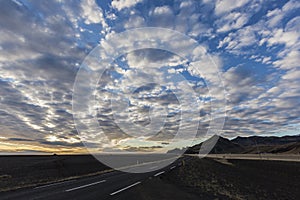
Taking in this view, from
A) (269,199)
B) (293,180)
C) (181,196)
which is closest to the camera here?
(181,196)

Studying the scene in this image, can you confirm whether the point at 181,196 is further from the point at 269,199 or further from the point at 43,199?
the point at 269,199

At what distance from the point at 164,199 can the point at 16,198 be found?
23.2 feet

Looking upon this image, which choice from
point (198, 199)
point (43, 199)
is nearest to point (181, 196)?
point (198, 199)

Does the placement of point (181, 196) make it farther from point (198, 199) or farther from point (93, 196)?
point (93, 196)

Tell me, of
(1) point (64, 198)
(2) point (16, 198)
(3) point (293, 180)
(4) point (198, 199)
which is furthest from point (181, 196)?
(3) point (293, 180)

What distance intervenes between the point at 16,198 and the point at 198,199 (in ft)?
28.4

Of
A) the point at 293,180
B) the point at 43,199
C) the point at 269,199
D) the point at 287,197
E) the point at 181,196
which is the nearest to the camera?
the point at 43,199

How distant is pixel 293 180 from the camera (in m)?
28.9

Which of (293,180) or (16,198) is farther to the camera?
(293,180)

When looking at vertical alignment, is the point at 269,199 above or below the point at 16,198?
below

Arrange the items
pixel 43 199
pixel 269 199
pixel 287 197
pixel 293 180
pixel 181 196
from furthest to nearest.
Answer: pixel 293 180
pixel 287 197
pixel 269 199
pixel 181 196
pixel 43 199

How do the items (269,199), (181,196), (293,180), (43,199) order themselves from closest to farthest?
(43,199) → (181,196) → (269,199) → (293,180)

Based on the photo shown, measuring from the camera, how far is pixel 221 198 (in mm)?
12109

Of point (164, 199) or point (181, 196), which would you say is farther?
point (181, 196)
